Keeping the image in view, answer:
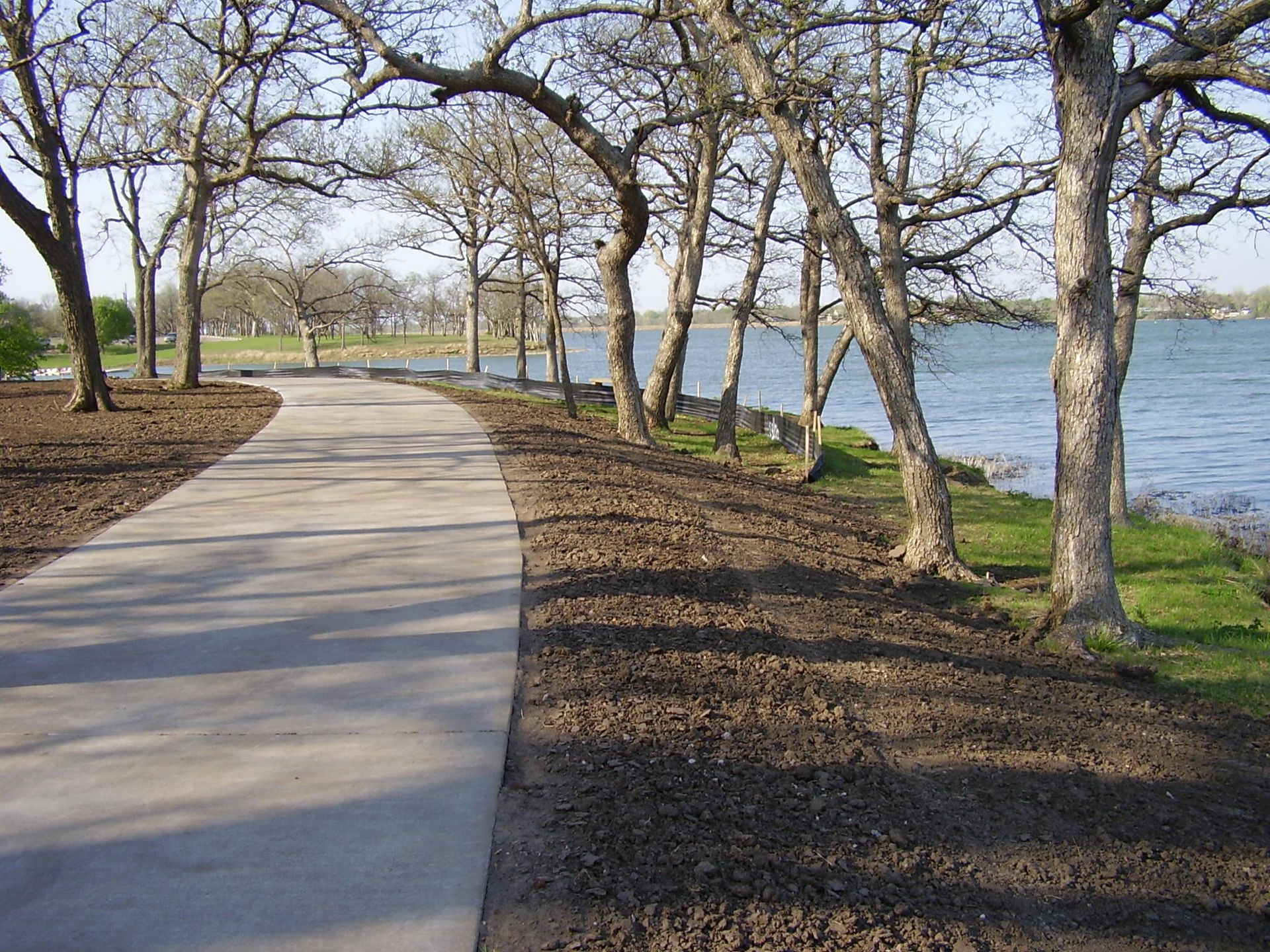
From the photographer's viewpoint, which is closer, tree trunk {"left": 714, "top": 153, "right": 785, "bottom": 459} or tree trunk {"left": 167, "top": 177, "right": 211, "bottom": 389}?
tree trunk {"left": 714, "top": 153, "right": 785, "bottom": 459}

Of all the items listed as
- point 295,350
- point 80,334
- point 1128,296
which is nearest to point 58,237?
point 80,334

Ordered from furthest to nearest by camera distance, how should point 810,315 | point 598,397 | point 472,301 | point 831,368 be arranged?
point 472,301 < point 598,397 < point 831,368 < point 810,315

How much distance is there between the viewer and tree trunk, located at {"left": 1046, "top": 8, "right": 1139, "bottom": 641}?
288 inches

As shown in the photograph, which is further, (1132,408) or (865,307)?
(1132,408)

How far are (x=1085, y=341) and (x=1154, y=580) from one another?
15.2 feet

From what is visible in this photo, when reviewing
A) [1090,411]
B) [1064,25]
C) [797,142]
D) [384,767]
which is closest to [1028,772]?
[384,767]

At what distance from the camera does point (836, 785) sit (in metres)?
4.20

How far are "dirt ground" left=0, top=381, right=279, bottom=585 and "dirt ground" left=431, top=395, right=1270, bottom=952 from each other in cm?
398

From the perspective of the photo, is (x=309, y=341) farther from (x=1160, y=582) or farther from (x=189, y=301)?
(x=1160, y=582)

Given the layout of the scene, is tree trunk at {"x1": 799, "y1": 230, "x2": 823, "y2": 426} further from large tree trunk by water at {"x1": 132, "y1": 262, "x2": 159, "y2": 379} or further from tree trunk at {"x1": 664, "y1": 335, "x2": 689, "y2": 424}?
large tree trunk by water at {"x1": 132, "y1": 262, "x2": 159, "y2": 379}

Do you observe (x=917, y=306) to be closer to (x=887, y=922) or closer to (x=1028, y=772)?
(x=1028, y=772)

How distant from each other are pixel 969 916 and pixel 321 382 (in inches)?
1058

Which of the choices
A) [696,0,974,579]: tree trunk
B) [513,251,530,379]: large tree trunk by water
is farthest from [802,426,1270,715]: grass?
[513,251,530,379]: large tree trunk by water

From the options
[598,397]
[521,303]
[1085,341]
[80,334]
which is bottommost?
[598,397]
